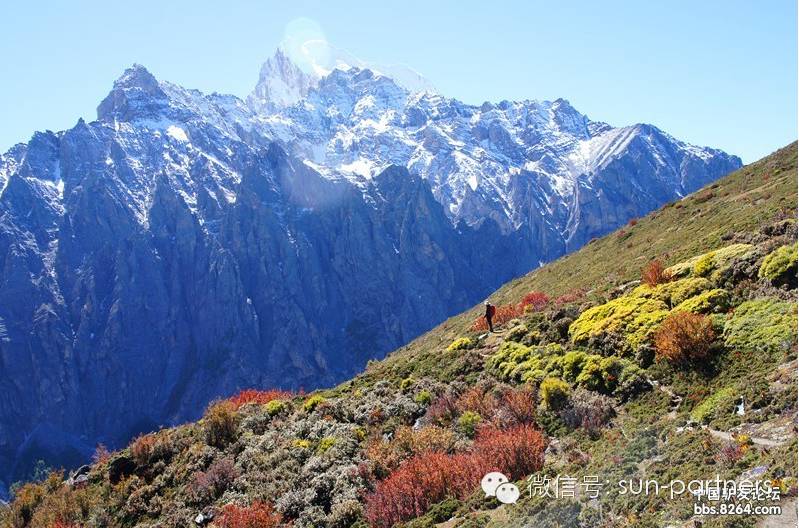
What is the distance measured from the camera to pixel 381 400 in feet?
85.7

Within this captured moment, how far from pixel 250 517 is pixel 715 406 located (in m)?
Result: 13.3

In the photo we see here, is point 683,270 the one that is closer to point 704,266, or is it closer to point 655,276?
point 655,276

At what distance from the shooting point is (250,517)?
57.8 feet

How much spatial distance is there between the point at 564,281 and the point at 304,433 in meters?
24.3

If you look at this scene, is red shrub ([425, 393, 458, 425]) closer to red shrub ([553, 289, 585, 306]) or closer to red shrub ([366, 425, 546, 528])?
red shrub ([366, 425, 546, 528])

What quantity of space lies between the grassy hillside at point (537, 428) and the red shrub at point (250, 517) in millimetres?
65

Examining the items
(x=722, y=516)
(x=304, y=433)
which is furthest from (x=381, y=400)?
(x=722, y=516)

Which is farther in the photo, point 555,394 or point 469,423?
point 469,423

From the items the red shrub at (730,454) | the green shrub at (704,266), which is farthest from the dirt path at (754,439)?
the green shrub at (704,266)

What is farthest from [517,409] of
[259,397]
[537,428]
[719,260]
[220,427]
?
[259,397]

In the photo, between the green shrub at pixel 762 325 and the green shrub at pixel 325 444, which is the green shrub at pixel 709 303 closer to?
the green shrub at pixel 762 325

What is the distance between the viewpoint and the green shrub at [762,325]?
52.8ft

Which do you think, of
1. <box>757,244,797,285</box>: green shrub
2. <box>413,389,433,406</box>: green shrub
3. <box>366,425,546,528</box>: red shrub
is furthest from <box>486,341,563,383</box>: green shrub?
<box>757,244,797,285</box>: green shrub

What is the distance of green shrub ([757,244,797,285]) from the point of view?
18.7 metres
